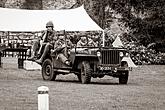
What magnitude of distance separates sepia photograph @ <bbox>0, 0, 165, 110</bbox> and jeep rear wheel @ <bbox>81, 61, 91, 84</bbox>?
0.03 meters

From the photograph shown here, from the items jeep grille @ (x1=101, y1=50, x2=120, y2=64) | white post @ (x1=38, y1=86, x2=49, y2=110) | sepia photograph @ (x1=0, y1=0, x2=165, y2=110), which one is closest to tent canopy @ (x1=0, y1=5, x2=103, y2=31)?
sepia photograph @ (x1=0, y1=0, x2=165, y2=110)

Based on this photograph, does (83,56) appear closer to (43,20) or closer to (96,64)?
(96,64)

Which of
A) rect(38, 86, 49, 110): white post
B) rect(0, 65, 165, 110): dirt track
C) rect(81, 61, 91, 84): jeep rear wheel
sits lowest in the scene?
rect(0, 65, 165, 110): dirt track

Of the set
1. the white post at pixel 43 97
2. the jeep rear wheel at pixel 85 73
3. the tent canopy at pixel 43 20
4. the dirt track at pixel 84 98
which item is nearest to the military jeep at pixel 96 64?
the jeep rear wheel at pixel 85 73

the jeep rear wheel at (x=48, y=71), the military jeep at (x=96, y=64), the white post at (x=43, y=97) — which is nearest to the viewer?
the white post at (x=43, y=97)

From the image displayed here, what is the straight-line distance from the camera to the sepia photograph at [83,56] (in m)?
13.5

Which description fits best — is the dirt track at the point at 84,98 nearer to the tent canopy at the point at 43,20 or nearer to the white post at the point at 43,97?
the white post at the point at 43,97

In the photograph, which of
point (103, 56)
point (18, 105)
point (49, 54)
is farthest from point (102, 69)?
point (18, 105)

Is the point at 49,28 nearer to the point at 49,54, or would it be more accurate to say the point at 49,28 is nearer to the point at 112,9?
the point at 49,54

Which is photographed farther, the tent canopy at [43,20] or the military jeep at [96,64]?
the tent canopy at [43,20]

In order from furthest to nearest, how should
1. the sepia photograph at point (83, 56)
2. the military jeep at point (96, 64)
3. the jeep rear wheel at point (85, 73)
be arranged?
the military jeep at point (96, 64) < the jeep rear wheel at point (85, 73) < the sepia photograph at point (83, 56)

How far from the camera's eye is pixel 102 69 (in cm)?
1938

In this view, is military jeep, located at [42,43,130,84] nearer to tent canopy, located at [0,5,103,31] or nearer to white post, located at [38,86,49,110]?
tent canopy, located at [0,5,103,31]

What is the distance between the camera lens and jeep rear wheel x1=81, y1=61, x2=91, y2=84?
1900cm
